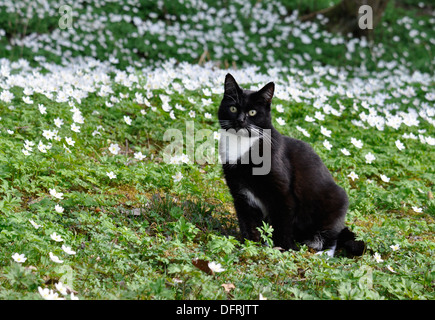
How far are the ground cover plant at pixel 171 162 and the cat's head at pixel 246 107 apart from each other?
750 mm

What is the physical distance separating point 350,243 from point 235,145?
1.25 m

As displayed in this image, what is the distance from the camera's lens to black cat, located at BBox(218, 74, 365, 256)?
414 centimetres

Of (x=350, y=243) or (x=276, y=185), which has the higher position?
(x=276, y=185)

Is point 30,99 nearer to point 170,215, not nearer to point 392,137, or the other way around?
point 170,215

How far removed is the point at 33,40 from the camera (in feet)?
33.9

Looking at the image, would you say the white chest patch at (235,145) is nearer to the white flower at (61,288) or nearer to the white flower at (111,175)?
the white flower at (111,175)

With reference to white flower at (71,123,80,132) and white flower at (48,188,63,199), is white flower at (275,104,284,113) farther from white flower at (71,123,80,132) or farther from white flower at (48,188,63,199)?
white flower at (48,188,63,199)

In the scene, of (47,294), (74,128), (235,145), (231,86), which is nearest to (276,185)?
(235,145)

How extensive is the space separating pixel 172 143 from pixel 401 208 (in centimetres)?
264

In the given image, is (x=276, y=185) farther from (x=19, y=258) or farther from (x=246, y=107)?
(x=19, y=258)

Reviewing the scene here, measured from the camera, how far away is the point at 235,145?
427cm

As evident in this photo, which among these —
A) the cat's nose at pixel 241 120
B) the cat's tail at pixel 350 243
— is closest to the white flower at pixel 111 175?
the cat's nose at pixel 241 120

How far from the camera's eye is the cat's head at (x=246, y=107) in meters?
4.20

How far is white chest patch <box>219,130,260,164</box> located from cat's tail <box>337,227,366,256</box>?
3.62 ft
